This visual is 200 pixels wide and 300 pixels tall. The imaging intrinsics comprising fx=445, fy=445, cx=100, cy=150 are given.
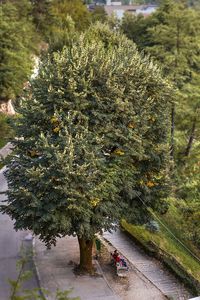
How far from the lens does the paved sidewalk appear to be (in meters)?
17.3

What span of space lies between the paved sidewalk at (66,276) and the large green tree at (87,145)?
147cm

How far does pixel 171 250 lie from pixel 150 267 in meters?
2.24

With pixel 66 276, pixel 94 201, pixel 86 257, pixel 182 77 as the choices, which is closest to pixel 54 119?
pixel 94 201

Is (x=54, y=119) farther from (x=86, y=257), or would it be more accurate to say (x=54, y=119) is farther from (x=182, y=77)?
(x=182, y=77)

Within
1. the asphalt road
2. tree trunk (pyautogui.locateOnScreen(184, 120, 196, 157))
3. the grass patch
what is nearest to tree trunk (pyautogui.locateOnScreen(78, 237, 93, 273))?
the asphalt road

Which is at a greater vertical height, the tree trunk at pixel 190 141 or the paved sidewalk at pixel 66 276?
the tree trunk at pixel 190 141

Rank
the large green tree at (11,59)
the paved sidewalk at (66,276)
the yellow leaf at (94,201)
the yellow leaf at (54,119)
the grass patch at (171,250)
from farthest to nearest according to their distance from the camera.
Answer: the large green tree at (11,59) → the grass patch at (171,250) → the paved sidewalk at (66,276) → the yellow leaf at (54,119) → the yellow leaf at (94,201)

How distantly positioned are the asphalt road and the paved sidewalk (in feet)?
1.39

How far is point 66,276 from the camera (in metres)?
18.4

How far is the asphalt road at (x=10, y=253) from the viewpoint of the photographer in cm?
1784

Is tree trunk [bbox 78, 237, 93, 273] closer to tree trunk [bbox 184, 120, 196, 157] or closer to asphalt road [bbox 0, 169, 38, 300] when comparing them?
asphalt road [bbox 0, 169, 38, 300]

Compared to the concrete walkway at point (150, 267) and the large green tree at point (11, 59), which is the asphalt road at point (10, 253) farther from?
the large green tree at point (11, 59)

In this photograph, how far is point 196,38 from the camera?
3491 centimetres

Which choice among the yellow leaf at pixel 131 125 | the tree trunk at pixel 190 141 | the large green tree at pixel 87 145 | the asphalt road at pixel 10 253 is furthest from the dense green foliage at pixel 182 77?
the yellow leaf at pixel 131 125
